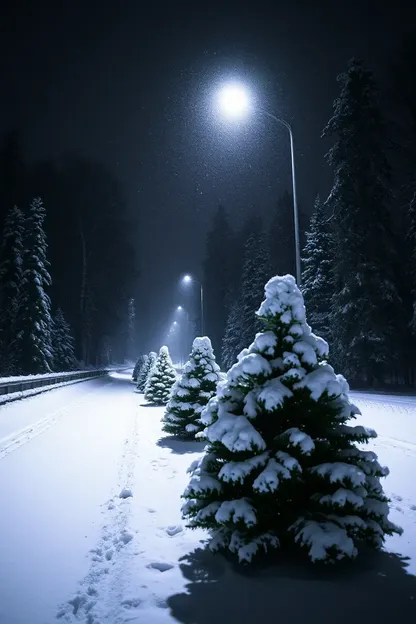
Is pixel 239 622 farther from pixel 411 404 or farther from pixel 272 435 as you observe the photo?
pixel 411 404

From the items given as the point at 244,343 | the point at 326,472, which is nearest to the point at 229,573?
the point at 326,472

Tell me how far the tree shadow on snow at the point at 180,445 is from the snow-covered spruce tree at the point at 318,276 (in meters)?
20.5

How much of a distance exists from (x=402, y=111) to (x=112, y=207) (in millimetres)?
38401

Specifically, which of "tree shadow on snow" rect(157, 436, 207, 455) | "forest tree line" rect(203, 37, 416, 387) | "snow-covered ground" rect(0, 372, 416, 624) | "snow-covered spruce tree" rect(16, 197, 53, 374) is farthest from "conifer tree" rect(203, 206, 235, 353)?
"snow-covered ground" rect(0, 372, 416, 624)

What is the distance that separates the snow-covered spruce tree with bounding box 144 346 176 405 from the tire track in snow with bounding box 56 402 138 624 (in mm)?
14574

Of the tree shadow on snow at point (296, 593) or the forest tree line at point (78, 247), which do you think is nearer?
the tree shadow on snow at point (296, 593)

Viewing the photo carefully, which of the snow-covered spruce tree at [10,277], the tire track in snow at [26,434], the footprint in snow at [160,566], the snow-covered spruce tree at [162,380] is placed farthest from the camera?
the snow-covered spruce tree at [10,277]

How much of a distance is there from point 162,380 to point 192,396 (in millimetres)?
10174

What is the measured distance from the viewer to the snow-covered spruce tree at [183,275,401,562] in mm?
4031

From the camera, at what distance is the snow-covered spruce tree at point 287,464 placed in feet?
13.2

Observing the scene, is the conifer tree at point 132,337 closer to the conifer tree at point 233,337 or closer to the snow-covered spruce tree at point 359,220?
the conifer tree at point 233,337

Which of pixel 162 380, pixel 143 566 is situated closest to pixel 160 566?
pixel 143 566

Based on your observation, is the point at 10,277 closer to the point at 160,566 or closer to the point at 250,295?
the point at 250,295

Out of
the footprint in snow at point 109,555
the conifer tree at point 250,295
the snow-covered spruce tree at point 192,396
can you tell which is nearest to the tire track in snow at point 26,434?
the snow-covered spruce tree at point 192,396
